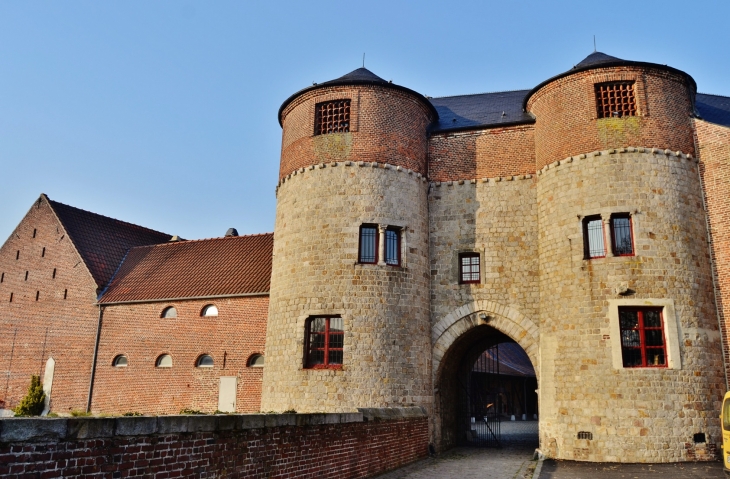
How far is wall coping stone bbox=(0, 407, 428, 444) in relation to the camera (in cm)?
570

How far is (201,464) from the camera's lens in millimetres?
7699

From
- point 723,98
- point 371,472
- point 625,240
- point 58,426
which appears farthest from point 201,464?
point 723,98

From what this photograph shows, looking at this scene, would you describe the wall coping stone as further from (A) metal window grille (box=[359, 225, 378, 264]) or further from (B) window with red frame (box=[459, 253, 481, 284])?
(B) window with red frame (box=[459, 253, 481, 284])

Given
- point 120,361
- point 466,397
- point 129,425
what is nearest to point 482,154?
point 466,397

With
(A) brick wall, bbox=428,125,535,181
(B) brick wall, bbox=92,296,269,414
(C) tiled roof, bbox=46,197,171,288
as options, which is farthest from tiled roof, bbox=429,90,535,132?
(C) tiled roof, bbox=46,197,171,288

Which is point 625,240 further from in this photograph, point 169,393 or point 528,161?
point 169,393

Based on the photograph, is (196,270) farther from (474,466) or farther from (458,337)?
(474,466)

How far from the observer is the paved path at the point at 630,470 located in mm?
12922

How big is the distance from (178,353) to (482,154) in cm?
1382

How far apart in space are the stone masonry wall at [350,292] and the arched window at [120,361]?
29.4 feet

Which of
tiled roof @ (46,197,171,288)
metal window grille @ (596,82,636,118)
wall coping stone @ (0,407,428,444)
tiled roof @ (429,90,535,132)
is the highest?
tiled roof @ (429,90,535,132)

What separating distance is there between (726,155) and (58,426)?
17864 mm

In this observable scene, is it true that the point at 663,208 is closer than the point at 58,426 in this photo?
No

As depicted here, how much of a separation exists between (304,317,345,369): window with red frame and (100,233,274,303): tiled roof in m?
5.06
